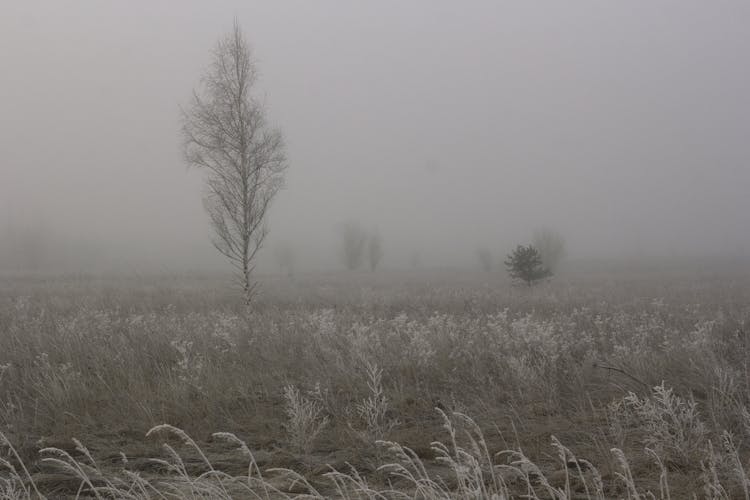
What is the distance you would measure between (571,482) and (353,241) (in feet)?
189

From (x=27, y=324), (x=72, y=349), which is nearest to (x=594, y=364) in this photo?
(x=72, y=349)

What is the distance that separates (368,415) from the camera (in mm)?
4398

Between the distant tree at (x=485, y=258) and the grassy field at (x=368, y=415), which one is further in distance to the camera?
the distant tree at (x=485, y=258)

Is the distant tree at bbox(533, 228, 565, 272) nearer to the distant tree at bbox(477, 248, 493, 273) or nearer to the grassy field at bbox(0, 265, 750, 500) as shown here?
the distant tree at bbox(477, 248, 493, 273)

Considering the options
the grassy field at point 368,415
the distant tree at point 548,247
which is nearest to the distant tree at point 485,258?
the distant tree at point 548,247

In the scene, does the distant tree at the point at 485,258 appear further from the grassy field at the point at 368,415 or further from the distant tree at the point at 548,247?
the grassy field at the point at 368,415

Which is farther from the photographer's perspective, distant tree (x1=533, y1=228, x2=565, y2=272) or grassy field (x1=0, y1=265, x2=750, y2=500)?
distant tree (x1=533, y1=228, x2=565, y2=272)

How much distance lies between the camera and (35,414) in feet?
14.9

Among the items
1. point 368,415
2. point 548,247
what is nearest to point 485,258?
point 548,247

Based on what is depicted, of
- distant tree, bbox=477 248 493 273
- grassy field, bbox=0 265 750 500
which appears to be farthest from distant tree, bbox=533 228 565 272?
grassy field, bbox=0 265 750 500

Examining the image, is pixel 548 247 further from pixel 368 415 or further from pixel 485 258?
pixel 368 415

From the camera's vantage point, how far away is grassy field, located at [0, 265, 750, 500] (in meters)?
3.08

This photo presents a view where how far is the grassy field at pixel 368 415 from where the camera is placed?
3076 millimetres

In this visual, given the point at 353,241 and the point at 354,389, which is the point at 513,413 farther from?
the point at 353,241
